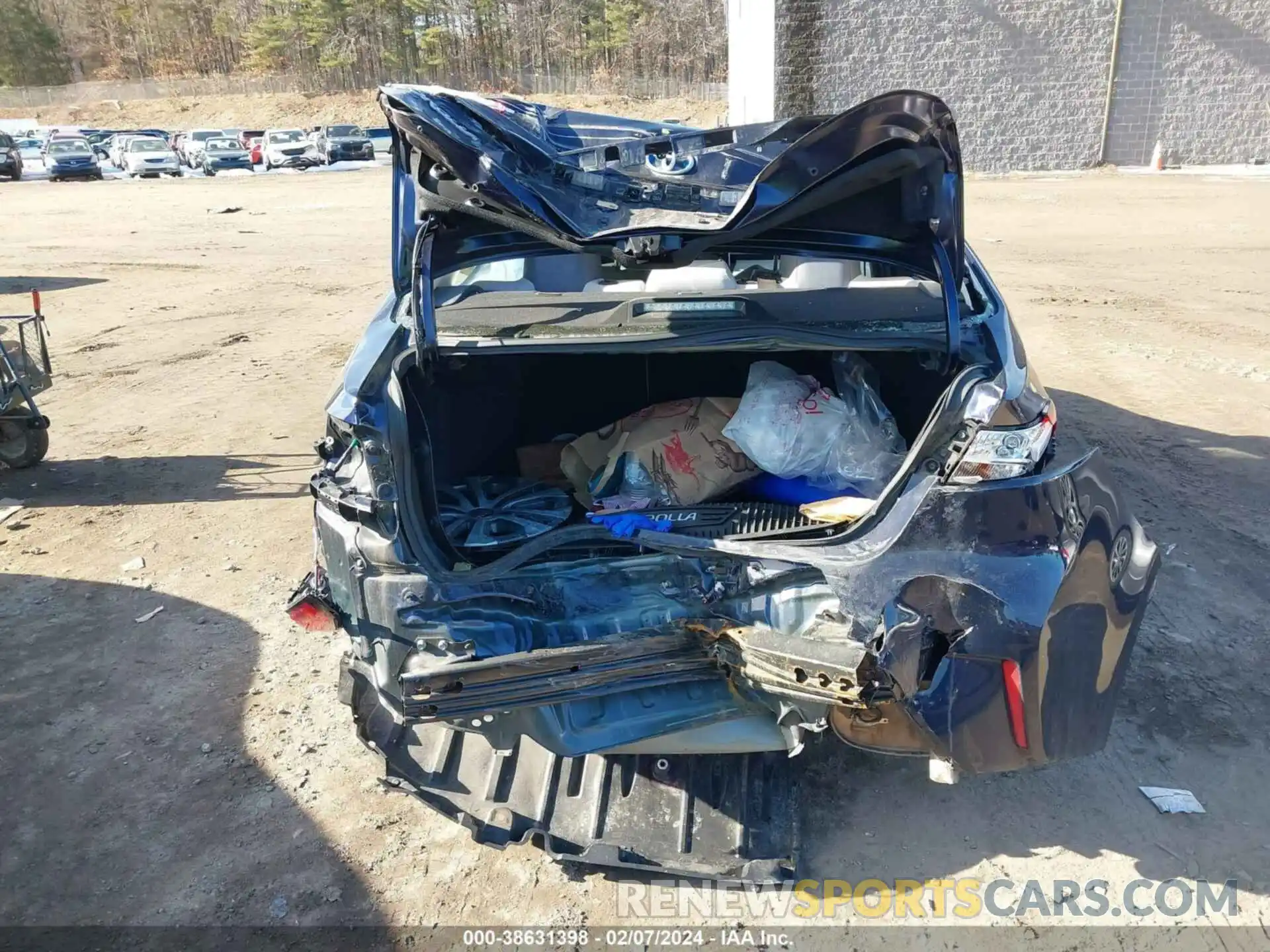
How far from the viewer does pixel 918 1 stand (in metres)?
20.3

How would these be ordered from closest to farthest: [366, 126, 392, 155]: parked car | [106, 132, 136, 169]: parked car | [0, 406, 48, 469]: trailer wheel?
[0, 406, 48, 469]: trailer wheel → [106, 132, 136, 169]: parked car → [366, 126, 392, 155]: parked car

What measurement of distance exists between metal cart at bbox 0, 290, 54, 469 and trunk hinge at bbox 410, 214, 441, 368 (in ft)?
12.9

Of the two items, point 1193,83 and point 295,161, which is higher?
point 1193,83

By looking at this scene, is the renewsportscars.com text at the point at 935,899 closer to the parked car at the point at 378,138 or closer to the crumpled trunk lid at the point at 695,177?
the crumpled trunk lid at the point at 695,177

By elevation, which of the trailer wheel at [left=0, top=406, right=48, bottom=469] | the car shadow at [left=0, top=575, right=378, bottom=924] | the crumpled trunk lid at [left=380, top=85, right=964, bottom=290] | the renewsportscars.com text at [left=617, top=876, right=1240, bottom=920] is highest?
the crumpled trunk lid at [left=380, top=85, right=964, bottom=290]

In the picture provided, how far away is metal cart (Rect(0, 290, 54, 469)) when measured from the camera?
5.35 metres

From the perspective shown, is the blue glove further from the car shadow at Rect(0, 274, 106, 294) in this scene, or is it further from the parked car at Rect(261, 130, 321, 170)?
the parked car at Rect(261, 130, 321, 170)

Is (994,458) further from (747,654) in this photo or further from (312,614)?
(312,614)

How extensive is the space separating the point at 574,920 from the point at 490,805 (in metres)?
0.44

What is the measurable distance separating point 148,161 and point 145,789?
30640 mm

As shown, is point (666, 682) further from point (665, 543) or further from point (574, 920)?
point (574, 920)

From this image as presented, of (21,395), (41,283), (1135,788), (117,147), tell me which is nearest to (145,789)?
(1135,788)

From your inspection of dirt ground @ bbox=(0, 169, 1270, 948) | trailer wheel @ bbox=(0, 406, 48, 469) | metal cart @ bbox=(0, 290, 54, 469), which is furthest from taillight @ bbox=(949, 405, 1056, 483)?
trailer wheel @ bbox=(0, 406, 48, 469)

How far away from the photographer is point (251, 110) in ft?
155
